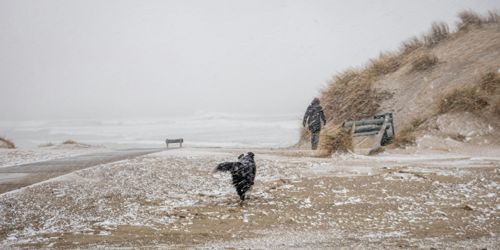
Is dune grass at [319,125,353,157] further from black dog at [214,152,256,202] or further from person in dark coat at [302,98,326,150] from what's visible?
black dog at [214,152,256,202]

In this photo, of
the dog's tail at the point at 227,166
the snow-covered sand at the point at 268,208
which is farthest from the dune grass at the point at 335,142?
the dog's tail at the point at 227,166

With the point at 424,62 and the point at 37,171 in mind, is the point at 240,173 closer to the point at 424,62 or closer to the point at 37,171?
the point at 37,171

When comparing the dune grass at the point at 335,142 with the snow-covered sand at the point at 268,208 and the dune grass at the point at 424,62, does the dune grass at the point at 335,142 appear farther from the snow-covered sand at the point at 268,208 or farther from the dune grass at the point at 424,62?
the dune grass at the point at 424,62

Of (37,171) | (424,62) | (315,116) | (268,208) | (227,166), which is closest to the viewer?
(268,208)

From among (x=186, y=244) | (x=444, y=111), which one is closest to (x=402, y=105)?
(x=444, y=111)

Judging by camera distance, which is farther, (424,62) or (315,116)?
(424,62)

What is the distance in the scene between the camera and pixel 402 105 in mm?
18672

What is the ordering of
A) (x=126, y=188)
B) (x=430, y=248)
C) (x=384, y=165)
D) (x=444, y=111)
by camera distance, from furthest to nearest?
(x=444, y=111) → (x=384, y=165) → (x=126, y=188) → (x=430, y=248)

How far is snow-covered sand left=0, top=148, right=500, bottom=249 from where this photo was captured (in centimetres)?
554

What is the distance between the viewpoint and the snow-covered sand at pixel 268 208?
5543mm

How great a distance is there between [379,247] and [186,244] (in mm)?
2436

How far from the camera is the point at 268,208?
278 inches

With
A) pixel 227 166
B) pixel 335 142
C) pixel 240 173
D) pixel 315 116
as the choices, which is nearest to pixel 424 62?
pixel 315 116

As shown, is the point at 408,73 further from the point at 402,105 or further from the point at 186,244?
the point at 186,244
